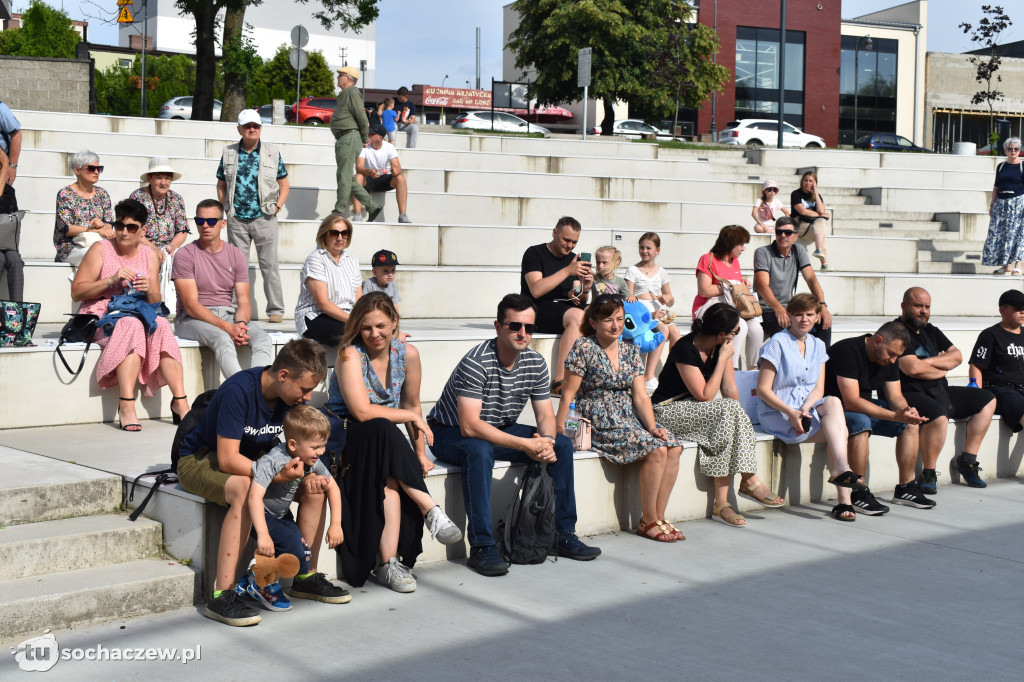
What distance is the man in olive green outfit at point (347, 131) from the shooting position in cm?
1196

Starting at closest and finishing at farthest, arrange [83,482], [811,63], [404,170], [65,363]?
[83,482]
[65,363]
[404,170]
[811,63]

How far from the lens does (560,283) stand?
8562 mm

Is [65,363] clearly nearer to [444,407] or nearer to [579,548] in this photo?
[444,407]

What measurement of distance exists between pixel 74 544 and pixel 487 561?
1.84 meters

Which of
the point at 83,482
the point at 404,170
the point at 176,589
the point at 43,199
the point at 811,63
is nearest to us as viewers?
the point at 176,589

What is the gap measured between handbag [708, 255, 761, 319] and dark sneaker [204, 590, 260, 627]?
5.43 meters

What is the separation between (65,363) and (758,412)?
4270mm

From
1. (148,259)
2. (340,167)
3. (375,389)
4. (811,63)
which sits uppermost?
(811,63)

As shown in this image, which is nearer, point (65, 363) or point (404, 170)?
point (65, 363)

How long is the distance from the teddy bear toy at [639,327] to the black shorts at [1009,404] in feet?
8.09

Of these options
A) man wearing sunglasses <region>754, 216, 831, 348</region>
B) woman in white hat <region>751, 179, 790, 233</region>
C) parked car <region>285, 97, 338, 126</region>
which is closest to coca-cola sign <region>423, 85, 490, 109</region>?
parked car <region>285, 97, 338, 126</region>

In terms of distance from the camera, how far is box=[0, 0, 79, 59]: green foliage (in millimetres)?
45125

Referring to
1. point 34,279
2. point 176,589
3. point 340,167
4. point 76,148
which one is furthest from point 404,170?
point 176,589

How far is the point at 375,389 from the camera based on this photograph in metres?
5.56
